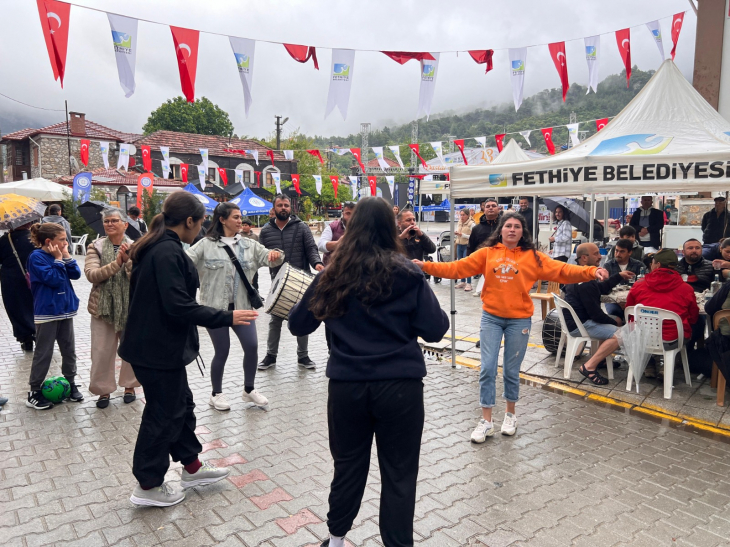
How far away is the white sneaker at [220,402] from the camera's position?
191 inches

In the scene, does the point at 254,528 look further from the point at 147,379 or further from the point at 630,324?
the point at 630,324

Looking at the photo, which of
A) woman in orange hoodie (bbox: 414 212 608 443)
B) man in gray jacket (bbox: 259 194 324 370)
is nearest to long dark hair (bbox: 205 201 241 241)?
man in gray jacket (bbox: 259 194 324 370)

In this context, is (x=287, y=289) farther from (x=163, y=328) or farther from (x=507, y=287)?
(x=507, y=287)

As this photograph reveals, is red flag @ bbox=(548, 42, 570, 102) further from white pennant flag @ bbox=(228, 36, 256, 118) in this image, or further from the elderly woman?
the elderly woman

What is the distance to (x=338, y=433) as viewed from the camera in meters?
2.38

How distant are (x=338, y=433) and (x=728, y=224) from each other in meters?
10.4

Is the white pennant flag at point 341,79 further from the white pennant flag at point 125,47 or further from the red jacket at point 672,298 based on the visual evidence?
the red jacket at point 672,298

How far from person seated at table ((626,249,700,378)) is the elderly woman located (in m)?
5.11

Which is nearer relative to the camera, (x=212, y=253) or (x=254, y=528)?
(x=254, y=528)

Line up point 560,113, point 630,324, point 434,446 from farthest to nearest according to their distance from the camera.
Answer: point 560,113 < point 630,324 < point 434,446

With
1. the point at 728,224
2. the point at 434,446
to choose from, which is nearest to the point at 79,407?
the point at 434,446

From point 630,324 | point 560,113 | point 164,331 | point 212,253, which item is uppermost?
point 560,113

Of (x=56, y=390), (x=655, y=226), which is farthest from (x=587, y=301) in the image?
(x=655, y=226)

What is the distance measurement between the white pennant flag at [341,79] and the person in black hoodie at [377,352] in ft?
24.7
